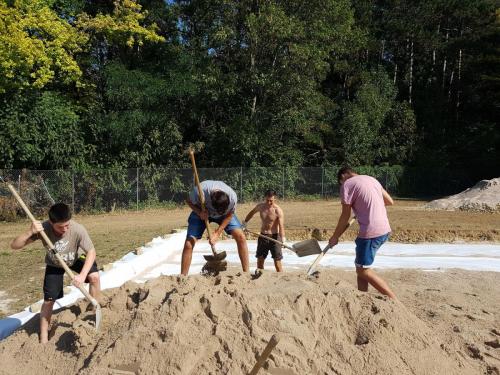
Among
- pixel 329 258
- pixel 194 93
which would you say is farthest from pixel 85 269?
pixel 194 93

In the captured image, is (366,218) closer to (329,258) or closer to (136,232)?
(329,258)

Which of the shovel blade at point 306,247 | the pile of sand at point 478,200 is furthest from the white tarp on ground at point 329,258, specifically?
the pile of sand at point 478,200

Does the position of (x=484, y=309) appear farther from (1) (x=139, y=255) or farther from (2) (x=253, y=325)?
(1) (x=139, y=255)

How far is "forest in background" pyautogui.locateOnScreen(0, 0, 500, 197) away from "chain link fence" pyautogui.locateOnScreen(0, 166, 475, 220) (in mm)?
924

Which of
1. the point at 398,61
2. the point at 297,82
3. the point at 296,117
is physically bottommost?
the point at 296,117

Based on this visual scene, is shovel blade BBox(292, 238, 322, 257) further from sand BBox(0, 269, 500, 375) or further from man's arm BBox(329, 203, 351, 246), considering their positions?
sand BBox(0, 269, 500, 375)

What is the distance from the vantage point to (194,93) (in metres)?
23.3

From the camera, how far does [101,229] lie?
47.0 feet

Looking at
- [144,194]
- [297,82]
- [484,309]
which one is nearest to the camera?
[484,309]

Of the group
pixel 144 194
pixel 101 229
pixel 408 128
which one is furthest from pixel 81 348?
pixel 408 128

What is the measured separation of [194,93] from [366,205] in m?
19.4

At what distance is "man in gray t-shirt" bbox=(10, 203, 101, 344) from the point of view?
4020mm

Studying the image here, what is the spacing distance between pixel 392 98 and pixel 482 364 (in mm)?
31138

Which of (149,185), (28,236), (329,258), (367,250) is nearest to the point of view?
(28,236)
